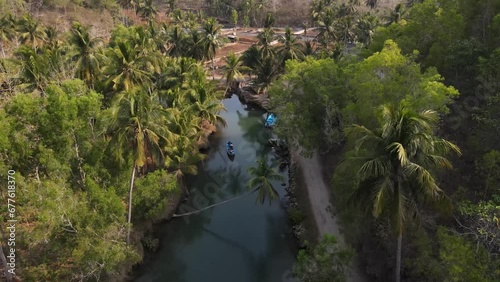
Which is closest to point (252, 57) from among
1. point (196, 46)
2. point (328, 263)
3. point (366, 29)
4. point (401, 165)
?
point (196, 46)

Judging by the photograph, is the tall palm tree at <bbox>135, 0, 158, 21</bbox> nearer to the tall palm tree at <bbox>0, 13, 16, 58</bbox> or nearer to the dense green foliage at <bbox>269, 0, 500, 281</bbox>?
the tall palm tree at <bbox>0, 13, 16, 58</bbox>

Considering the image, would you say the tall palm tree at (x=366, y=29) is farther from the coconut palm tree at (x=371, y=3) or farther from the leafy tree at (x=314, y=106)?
the coconut palm tree at (x=371, y=3)

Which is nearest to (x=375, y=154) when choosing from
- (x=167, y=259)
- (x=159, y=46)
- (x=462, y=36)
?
(x=462, y=36)

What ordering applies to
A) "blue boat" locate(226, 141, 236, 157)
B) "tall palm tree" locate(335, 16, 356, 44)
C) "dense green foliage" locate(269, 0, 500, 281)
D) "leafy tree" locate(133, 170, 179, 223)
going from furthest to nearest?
1. "tall palm tree" locate(335, 16, 356, 44)
2. "blue boat" locate(226, 141, 236, 157)
3. "leafy tree" locate(133, 170, 179, 223)
4. "dense green foliage" locate(269, 0, 500, 281)

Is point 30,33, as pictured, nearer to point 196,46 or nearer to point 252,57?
point 196,46

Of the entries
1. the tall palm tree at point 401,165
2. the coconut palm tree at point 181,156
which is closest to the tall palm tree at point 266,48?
the coconut palm tree at point 181,156

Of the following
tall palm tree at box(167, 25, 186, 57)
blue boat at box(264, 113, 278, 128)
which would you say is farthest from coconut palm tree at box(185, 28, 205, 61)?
blue boat at box(264, 113, 278, 128)
